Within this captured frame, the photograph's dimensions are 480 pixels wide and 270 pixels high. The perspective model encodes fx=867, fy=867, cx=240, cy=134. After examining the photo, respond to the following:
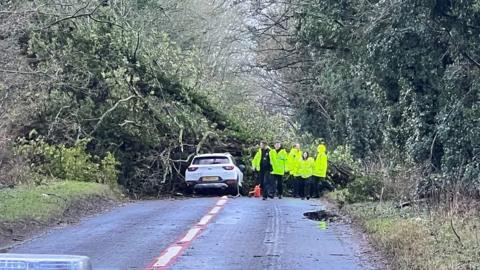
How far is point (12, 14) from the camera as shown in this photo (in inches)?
776

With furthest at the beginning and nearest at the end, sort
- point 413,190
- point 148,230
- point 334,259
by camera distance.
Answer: point 413,190 → point 148,230 → point 334,259

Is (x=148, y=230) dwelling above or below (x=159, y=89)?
below

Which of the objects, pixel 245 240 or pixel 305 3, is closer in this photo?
pixel 245 240

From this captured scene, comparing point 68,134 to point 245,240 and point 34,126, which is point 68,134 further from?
point 245,240

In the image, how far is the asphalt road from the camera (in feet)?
38.5

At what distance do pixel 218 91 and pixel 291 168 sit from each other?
5506mm

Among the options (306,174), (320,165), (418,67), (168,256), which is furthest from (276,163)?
(168,256)

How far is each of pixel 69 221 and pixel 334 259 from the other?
7.39 meters

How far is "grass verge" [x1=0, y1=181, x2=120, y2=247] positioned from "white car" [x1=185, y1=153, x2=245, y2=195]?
4.73 meters

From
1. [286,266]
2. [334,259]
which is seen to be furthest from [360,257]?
[286,266]

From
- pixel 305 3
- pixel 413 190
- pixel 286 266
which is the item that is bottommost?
pixel 286 266

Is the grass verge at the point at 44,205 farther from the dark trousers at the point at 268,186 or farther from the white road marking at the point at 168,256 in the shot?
the dark trousers at the point at 268,186

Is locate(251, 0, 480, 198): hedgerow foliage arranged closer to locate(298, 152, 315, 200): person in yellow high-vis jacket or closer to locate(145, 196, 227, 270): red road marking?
locate(298, 152, 315, 200): person in yellow high-vis jacket

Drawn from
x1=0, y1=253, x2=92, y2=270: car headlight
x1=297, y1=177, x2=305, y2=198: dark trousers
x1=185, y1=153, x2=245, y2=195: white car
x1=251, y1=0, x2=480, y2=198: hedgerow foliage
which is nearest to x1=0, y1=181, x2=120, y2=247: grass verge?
x1=185, y1=153, x2=245, y2=195: white car
